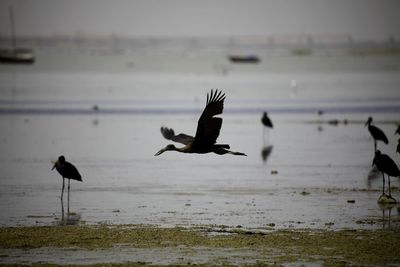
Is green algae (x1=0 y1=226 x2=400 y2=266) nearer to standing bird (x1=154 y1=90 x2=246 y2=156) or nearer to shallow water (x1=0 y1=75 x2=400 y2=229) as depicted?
shallow water (x1=0 y1=75 x2=400 y2=229)

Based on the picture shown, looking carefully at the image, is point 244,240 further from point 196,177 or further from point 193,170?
point 193,170

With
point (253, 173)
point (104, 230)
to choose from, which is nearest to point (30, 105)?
point (253, 173)

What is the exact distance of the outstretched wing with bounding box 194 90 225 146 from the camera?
46.0 feet

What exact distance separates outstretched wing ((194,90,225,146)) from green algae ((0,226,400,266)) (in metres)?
1.67

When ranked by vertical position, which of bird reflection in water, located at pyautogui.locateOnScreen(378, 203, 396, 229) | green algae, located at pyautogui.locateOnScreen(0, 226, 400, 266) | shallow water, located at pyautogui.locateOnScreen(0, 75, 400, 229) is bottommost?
green algae, located at pyautogui.locateOnScreen(0, 226, 400, 266)

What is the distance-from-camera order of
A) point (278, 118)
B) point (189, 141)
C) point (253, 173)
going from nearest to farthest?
point (189, 141) → point (253, 173) → point (278, 118)

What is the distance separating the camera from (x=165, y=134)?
1589cm

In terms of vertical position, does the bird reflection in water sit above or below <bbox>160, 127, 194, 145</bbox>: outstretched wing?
below

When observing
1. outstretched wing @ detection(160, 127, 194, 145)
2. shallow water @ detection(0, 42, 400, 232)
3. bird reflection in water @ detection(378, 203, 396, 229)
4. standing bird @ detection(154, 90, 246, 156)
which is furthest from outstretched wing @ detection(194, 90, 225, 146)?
bird reflection in water @ detection(378, 203, 396, 229)

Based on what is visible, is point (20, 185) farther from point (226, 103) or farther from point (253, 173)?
point (226, 103)

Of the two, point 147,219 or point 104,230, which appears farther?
point 147,219

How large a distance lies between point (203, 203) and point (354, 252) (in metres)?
4.69

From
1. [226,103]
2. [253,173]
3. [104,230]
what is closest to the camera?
[104,230]

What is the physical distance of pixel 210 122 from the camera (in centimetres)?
1421
